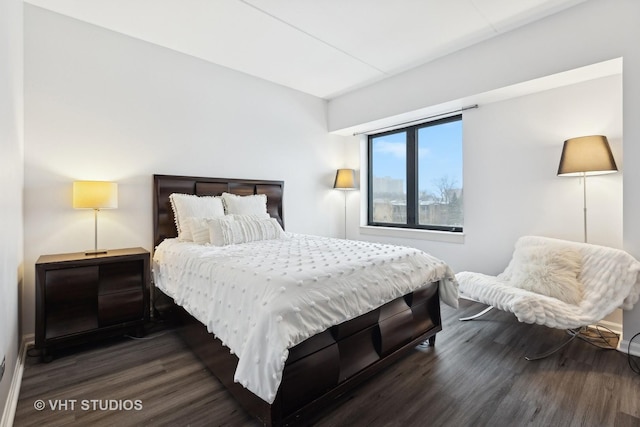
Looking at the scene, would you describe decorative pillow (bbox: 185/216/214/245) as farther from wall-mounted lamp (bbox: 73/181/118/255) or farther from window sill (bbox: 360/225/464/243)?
window sill (bbox: 360/225/464/243)

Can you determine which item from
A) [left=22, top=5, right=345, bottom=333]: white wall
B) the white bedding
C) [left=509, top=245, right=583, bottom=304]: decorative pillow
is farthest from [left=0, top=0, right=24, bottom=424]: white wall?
[left=509, top=245, right=583, bottom=304]: decorative pillow

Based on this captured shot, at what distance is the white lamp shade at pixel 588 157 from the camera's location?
2.38 meters

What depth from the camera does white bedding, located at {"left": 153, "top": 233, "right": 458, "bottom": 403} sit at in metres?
1.35

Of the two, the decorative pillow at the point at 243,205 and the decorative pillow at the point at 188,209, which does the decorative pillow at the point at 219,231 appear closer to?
the decorative pillow at the point at 188,209

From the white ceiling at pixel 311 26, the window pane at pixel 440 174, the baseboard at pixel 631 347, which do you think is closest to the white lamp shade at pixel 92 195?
the white ceiling at pixel 311 26

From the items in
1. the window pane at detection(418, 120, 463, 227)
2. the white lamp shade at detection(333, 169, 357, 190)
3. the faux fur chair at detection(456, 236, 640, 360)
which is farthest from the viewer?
the white lamp shade at detection(333, 169, 357, 190)

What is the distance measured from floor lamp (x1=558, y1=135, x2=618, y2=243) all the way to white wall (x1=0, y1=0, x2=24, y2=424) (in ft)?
12.6

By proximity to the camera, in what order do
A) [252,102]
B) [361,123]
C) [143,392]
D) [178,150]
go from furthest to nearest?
[361,123] → [252,102] → [178,150] → [143,392]

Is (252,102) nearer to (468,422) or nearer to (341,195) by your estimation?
(341,195)

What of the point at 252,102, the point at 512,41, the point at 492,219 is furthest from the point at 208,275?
the point at 512,41

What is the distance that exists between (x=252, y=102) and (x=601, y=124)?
11.8ft

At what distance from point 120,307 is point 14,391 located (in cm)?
78

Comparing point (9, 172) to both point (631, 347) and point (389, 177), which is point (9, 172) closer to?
point (389, 177)

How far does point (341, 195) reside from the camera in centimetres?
494
